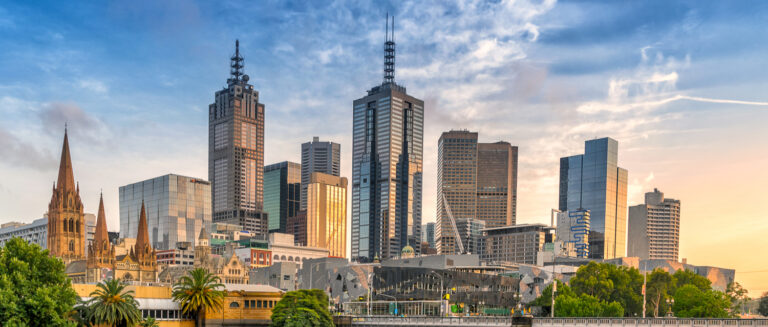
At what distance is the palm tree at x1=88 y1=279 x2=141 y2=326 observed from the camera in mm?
102938

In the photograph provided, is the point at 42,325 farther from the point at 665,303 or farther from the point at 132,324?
the point at 665,303

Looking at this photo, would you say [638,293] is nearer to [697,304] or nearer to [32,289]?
[697,304]

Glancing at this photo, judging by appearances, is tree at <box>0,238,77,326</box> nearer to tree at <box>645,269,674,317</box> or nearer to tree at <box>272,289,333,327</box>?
tree at <box>272,289,333,327</box>

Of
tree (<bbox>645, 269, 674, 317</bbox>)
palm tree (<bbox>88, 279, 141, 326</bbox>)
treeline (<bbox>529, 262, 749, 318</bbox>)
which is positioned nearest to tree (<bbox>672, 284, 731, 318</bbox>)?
treeline (<bbox>529, 262, 749, 318</bbox>)

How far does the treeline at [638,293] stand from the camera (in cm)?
Result: 15638

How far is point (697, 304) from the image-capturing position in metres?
159

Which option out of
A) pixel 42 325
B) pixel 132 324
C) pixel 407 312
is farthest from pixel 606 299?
pixel 42 325

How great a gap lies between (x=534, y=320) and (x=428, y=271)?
100 metres

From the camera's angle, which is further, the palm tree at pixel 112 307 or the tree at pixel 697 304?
the tree at pixel 697 304

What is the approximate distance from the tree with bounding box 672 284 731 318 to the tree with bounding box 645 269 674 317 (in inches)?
293

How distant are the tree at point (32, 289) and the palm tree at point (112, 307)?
3.63 meters

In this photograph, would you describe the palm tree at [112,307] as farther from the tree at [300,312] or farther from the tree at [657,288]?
the tree at [657,288]

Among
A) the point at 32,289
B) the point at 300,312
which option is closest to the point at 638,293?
the point at 300,312

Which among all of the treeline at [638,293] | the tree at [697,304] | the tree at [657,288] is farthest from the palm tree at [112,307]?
the tree at [657,288]
